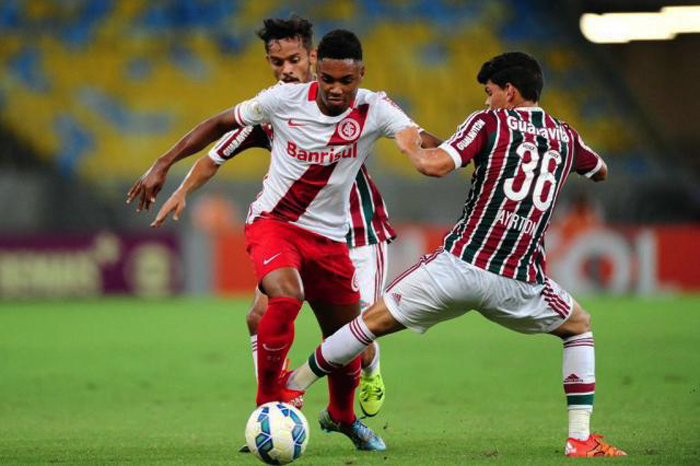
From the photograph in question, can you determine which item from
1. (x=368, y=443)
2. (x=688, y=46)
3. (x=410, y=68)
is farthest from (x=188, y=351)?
(x=688, y=46)

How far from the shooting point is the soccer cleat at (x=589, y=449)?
572 cm

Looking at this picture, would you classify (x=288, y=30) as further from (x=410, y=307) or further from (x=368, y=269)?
(x=410, y=307)

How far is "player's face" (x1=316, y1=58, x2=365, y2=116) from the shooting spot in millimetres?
6023

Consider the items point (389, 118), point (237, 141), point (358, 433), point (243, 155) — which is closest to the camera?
point (389, 118)

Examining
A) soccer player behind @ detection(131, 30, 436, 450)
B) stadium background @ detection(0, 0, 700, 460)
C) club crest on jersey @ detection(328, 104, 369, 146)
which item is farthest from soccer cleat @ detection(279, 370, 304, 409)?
stadium background @ detection(0, 0, 700, 460)

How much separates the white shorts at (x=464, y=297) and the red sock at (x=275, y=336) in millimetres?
493

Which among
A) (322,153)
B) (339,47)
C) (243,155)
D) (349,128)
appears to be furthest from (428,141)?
(243,155)

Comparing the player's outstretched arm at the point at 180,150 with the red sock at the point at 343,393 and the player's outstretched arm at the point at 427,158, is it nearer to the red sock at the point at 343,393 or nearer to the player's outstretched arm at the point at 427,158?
the player's outstretched arm at the point at 427,158

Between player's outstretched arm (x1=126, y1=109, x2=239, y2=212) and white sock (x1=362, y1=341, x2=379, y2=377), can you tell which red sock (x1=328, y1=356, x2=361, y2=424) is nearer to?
white sock (x1=362, y1=341, x2=379, y2=377)

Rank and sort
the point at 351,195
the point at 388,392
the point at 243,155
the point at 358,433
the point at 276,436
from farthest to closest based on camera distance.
→ the point at 243,155 → the point at 388,392 → the point at 351,195 → the point at 358,433 → the point at 276,436

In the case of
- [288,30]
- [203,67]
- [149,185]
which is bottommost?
[149,185]

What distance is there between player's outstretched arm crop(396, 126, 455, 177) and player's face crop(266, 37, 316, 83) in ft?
5.16

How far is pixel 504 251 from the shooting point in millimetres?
5758

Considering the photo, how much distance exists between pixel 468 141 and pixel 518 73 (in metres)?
0.49
